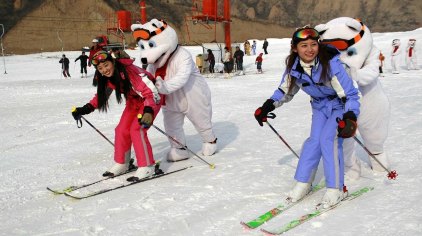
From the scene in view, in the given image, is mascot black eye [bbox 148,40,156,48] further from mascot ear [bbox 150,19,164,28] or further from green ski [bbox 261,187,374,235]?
green ski [bbox 261,187,374,235]

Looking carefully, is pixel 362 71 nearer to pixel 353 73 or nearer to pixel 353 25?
pixel 353 73

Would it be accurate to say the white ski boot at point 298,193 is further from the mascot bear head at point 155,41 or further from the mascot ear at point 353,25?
the mascot bear head at point 155,41

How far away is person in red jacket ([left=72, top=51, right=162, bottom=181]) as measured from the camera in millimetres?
4109

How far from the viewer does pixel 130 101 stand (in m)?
4.37

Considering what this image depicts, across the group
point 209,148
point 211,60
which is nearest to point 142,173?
point 209,148

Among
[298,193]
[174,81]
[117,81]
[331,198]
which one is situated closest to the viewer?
[331,198]

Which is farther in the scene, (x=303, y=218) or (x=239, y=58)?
(x=239, y=58)

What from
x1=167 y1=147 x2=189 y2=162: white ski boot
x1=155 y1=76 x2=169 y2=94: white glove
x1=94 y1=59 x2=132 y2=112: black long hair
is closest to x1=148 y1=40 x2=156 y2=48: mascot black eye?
x1=155 y1=76 x2=169 y2=94: white glove

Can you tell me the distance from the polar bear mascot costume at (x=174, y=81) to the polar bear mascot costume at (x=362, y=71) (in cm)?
165

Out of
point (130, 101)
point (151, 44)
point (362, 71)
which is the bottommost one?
point (130, 101)

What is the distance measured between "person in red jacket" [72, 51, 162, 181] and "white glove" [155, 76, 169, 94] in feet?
0.26

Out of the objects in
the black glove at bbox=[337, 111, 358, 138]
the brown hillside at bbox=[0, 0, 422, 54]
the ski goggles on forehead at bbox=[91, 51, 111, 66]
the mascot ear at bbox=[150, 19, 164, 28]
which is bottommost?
the black glove at bbox=[337, 111, 358, 138]

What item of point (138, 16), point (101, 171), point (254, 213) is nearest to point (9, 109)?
point (101, 171)

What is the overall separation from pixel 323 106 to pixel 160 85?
1844 millimetres
